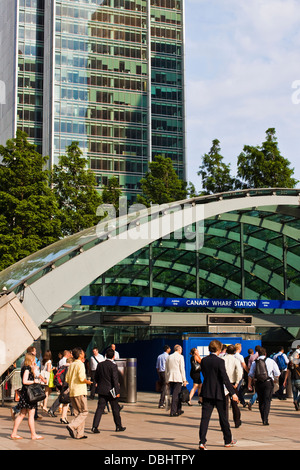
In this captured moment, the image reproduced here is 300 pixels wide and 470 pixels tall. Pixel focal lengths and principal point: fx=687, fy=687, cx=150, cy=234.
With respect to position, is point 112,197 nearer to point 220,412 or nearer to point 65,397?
point 65,397

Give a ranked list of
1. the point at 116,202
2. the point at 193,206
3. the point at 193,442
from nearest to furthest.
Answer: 1. the point at 193,442
2. the point at 193,206
3. the point at 116,202

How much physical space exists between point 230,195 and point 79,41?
70.3 meters

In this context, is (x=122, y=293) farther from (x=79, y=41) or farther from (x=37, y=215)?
(x=79, y=41)

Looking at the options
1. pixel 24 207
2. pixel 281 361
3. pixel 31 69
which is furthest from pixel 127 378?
pixel 31 69

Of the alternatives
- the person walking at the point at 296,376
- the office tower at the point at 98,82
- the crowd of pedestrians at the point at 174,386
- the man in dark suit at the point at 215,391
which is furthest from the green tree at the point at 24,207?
the office tower at the point at 98,82

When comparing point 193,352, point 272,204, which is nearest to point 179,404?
point 193,352

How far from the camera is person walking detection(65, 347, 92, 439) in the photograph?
1145 centimetres

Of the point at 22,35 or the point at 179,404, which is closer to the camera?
the point at 179,404

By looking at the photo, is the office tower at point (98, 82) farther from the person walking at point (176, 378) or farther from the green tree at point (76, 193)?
the person walking at point (176, 378)

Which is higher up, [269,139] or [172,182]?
[269,139]

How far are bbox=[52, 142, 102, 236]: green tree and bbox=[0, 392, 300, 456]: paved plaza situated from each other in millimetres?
20380

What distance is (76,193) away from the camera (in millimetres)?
38375

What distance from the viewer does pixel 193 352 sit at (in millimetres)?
17484

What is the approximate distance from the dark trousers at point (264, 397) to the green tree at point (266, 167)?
3033 centimetres
